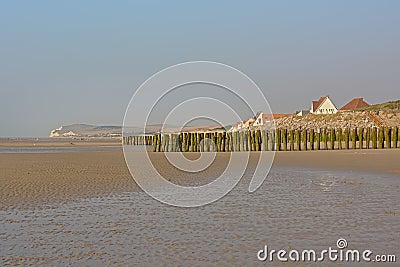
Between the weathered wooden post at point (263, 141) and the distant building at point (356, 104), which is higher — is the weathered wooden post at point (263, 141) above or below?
below

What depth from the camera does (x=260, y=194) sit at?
A: 12.0 metres

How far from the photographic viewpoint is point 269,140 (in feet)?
114

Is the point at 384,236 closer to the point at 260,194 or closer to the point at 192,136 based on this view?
the point at 260,194

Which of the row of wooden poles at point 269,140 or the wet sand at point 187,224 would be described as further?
the row of wooden poles at point 269,140

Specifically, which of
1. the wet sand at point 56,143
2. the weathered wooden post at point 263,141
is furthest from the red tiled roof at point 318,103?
the weathered wooden post at point 263,141

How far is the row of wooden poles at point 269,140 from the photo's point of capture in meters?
33.8

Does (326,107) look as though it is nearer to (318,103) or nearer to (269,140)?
(318,103)

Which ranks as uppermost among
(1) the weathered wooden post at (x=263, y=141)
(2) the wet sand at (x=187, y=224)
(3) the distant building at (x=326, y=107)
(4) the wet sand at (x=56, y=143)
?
(3) the distant building at (x=326, y=107)

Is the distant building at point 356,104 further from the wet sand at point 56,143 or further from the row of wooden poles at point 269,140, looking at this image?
the row of wooden poles at point 269,140

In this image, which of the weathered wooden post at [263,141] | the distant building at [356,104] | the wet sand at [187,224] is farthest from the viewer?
the distant building at [356,104]

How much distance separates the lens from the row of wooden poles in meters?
33.8

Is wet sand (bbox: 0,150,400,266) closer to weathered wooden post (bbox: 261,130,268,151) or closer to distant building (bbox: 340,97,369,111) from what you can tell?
weathered wooden post (bbox: 261,130,268,151)

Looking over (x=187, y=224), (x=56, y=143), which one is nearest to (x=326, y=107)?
(x=56, y=143)

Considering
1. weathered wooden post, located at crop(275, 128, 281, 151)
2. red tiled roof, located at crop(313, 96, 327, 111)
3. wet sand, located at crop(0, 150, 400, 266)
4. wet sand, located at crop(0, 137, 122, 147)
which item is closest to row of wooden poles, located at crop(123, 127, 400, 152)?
weathered wooden post, located at crop(275, 128, 281, 151)
